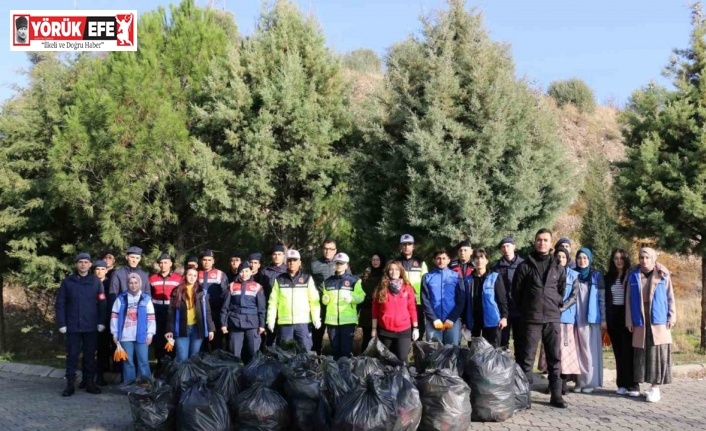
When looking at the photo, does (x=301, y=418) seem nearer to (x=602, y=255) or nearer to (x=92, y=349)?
(x=92, y=349)

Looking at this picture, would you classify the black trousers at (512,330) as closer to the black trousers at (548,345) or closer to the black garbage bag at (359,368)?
the black trousers at (548,345)

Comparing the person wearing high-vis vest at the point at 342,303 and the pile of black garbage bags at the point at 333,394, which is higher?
the person wearing high-vis vest at the point at 342,303

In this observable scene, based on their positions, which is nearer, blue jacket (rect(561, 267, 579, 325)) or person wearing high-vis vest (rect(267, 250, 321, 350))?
blue jacket (rect(561, 267, 579, 325))

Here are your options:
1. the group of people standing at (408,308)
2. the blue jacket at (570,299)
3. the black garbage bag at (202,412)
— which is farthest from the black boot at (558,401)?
the black garbage bag at (202,412)

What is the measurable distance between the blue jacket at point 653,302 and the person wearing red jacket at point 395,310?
278 cm

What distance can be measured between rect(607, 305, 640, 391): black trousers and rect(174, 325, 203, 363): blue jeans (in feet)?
18.7

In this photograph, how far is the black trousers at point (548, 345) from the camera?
734 centimetres

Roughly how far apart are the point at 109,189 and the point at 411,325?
6267 mm

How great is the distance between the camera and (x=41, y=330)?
49.8 feet

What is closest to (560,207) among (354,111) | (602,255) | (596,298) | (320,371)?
(596,298)

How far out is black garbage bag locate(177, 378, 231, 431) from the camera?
Result: 5.95 m

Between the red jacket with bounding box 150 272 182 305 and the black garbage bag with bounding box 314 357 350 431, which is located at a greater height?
the red jacket with bounding box 150 272 182 305

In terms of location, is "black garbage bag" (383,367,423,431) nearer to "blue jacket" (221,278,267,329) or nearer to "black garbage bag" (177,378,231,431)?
"black garbage bag" (177,378,231,431)

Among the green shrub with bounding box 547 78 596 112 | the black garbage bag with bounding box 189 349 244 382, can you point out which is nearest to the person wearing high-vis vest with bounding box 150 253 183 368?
the black garbage bag with bounding box 189 349 244 382
